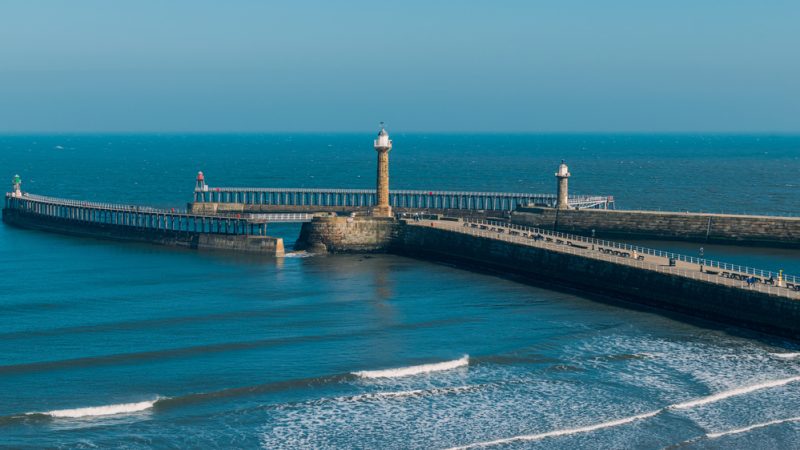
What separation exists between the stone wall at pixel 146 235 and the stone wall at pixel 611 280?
11.1 metres

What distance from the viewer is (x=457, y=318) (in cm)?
5472

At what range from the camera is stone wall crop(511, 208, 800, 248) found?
82.9 m

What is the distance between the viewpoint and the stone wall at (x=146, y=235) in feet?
262

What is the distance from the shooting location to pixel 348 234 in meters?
80.6

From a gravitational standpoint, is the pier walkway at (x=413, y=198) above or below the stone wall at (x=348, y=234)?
above

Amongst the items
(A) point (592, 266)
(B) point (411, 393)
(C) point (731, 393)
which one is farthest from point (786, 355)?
(A) point (592, 266)

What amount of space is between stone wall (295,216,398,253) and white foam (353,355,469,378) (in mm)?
35666

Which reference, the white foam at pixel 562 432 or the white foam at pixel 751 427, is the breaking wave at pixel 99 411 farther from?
the white foam at pixel 751 427

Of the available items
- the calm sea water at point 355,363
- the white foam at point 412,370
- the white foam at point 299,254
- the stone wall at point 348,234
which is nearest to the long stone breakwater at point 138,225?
the white foam at point 299,254

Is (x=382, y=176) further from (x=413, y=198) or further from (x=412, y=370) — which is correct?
(x=412, y=370)

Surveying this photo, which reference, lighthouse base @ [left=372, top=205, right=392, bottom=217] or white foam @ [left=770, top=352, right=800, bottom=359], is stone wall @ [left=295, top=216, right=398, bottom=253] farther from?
white foam @ [left=770, top=352, right=800, bottom=359]

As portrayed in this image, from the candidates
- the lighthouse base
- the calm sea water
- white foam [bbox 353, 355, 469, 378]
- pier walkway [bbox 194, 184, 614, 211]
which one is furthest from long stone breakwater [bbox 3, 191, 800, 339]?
white foam [bbox 353, 355, 469, 378]

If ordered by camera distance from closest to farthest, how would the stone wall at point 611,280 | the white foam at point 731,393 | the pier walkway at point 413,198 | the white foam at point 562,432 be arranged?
the white foam at point 562,432 < the white foam at point 731,393 < the stone wall at point 611,280 < the pier walkway at point 413,198

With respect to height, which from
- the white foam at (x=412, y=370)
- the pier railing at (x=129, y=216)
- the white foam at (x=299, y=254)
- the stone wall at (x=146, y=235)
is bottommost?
the white foam at (x=412, y=370)
